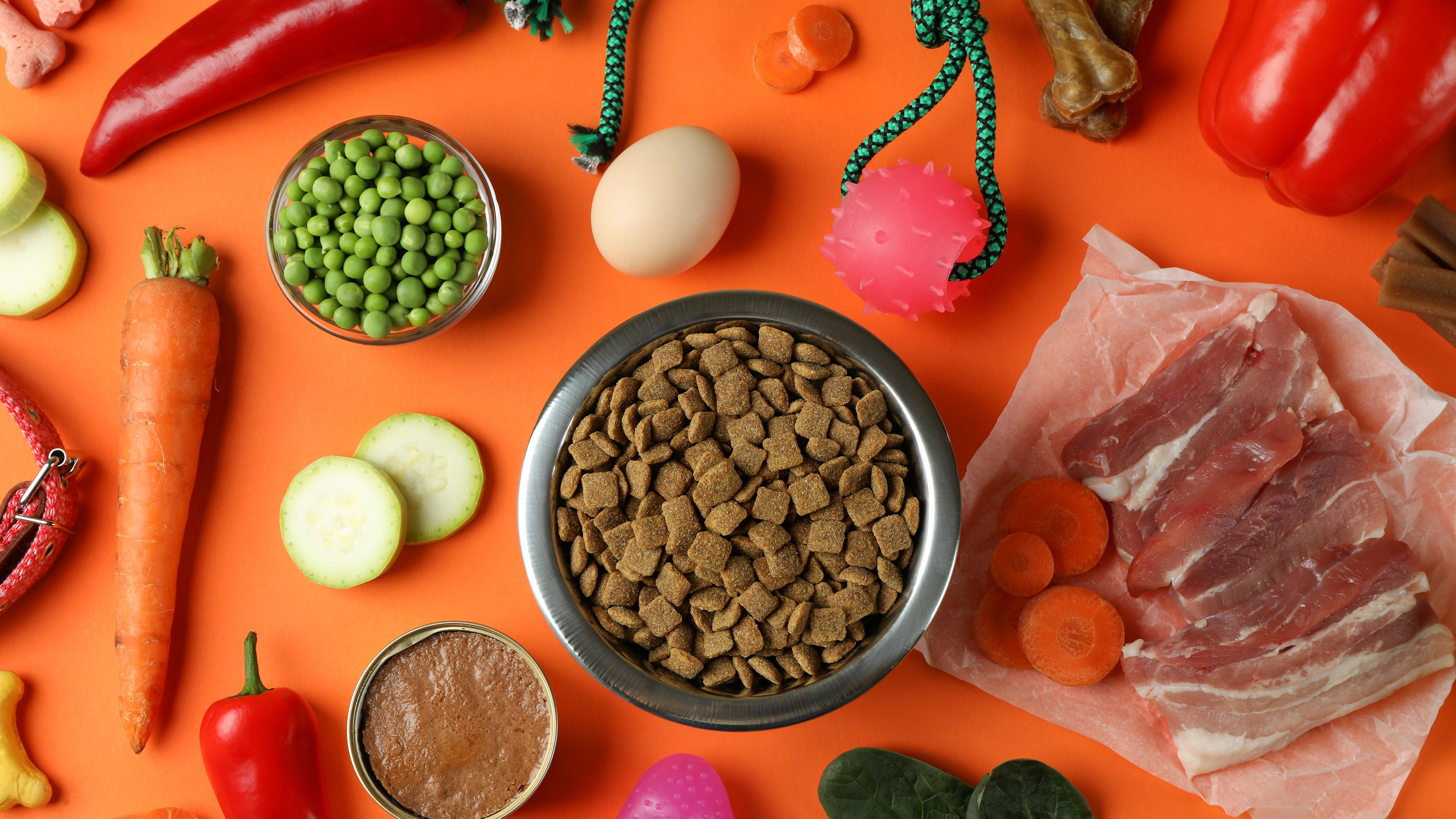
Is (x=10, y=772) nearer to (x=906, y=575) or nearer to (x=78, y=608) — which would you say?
(x=78, y=608)

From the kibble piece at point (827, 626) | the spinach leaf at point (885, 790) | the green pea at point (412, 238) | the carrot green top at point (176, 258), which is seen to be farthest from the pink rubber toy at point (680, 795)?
the carrot green top at point (176, 258)

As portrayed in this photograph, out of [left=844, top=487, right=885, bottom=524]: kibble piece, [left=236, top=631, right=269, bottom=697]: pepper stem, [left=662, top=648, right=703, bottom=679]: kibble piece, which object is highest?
[left=844, top=487, right=885, bottom=524]: kibble piece

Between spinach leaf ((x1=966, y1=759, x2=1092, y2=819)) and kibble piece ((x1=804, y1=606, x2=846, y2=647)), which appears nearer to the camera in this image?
kibble piece ((x1=804, y1=606, x2=846, y2=647))

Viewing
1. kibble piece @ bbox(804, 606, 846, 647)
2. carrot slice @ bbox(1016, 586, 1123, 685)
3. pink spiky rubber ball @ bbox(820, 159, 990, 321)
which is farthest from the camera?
carrot slice @ bbox(1016, 586, 1123, 685)

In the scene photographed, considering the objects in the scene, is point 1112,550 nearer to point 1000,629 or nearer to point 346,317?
point 1000,629

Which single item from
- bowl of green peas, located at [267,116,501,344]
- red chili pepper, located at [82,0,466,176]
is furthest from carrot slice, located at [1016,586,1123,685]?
red chili pepper, located at [82,0,466,176]

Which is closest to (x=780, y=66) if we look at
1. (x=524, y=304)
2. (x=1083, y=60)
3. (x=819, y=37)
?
(x=819, y=37)

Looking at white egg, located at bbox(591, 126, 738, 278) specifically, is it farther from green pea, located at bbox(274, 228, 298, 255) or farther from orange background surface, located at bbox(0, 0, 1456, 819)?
green pea, located at bbox(274, 228, 298, 255)
